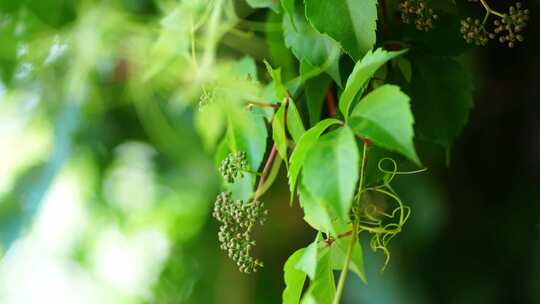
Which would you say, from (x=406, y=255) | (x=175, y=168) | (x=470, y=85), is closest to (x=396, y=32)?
(x=470, y=85)

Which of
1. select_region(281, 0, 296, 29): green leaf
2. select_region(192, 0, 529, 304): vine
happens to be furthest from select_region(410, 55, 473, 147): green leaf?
select_region(281, 0, 296, 29): green leaf

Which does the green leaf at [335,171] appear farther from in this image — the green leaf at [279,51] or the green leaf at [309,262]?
the green leaf at [279,51]

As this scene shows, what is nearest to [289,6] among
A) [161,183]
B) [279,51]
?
[279,51]

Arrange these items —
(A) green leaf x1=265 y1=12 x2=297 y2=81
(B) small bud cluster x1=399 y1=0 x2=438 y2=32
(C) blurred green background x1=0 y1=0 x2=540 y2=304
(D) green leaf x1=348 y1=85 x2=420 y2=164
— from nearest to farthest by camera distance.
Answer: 1. (D) green leaf x1=348 y1=85 x2=420 y2=164
2. (B) small bud cluster x1=399 y1=0 x2=438 y2=32
3. (A) green leaf x1=265 y1=12 x2=297 y2=81
4. (C) blurred green background x1=0 y1=0 x2=540 y2=304

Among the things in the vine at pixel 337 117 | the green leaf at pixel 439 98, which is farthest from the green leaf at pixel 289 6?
the green leaf at pixel 439 98

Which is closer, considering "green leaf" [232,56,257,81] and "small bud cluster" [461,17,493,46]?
"small bud cluster" [461,17,493,46]

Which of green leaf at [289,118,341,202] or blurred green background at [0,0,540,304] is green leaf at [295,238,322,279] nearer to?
green leaf at [289,118,341,202]

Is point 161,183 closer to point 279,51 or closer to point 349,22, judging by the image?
point 279,51
